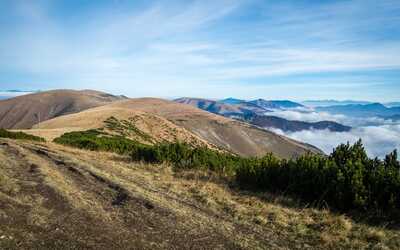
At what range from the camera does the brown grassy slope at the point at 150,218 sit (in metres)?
6.91

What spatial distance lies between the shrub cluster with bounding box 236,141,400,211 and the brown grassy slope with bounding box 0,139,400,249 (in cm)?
126

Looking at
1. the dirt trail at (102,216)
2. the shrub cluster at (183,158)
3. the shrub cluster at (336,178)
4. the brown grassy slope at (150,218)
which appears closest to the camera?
the dirt trail at (102,216)

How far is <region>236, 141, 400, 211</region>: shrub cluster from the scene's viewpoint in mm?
10406

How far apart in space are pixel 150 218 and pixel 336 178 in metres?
6.60

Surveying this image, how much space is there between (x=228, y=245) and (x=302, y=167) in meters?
6.81

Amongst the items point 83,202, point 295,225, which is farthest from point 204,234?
point 83,202

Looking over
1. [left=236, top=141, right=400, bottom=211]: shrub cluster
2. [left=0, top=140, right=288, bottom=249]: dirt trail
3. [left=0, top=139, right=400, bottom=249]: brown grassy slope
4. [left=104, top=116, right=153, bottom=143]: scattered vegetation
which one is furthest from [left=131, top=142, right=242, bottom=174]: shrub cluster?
[left=104, top=116, right=153, bottom=143]: scattered vegetation

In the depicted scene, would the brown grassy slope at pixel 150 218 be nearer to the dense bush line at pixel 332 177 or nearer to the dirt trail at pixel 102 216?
the dirt trail at pixel 102 216

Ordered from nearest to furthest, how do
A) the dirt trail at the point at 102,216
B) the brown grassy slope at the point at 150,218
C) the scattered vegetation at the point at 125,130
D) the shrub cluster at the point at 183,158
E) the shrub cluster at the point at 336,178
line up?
the dirt trail at the point at 102,216 → the brown grassy slope at the point at 150,218 → the shrub cluster at the point at 336,178 → the shrub cluster at the point at 183,158 → the scattered vegetation at the point at 125,130

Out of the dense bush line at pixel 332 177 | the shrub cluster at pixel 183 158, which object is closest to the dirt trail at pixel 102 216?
the dense bush line at pixel 332 177

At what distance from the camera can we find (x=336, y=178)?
11.3 metres

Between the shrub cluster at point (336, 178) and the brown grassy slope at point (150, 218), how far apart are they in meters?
1.26

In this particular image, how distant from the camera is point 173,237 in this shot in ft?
23.6

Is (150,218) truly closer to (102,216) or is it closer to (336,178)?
(102,216)
